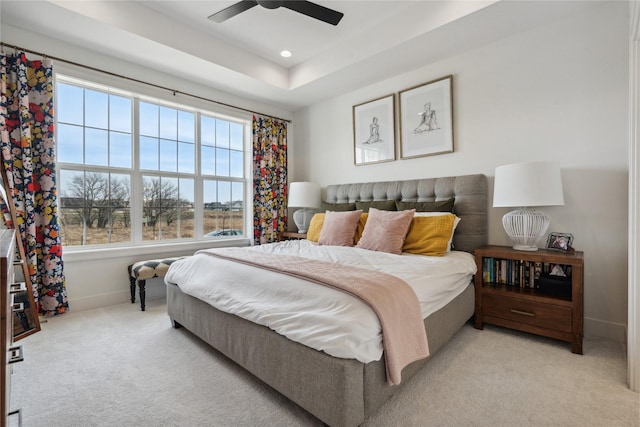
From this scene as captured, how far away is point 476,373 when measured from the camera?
6.06 feet

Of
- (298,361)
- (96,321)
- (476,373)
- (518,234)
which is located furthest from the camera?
(96,321)

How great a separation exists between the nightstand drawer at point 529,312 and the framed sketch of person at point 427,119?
1.60m

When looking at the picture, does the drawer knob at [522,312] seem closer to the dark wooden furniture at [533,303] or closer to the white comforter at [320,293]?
the dark wooden furniture at [533,303]

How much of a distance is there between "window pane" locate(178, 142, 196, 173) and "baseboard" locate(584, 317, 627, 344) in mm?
4412

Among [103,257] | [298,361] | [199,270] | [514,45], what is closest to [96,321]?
[103,257]

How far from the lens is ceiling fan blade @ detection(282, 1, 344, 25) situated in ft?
7.30

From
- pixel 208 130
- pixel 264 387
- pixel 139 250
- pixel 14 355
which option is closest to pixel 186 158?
pixel 208 130

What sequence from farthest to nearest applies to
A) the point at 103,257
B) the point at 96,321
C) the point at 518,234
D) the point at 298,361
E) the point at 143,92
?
the point at 143,92 < the point at 103,257 < the point at 96,321 < the point at 518,234 < the point at 298,361

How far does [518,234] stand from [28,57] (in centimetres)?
463

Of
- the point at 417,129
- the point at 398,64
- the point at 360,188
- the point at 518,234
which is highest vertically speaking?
the point at 398,64

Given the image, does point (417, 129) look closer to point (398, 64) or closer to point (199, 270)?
point (398, 64)

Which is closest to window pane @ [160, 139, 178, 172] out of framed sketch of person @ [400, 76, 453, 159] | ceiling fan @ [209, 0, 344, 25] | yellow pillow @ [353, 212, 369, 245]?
ceiling fan @ [209, 0, 344, 25]

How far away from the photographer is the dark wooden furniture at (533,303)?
2072mm

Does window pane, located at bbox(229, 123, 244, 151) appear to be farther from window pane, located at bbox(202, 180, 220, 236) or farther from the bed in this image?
the bed
